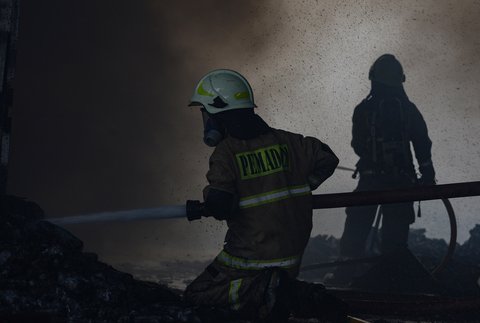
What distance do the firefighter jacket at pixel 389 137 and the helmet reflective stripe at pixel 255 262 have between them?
4522mm

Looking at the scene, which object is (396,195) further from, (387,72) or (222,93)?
(387,72)

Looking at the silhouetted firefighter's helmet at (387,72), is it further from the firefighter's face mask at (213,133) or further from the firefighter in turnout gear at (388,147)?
the firefighter's face mask at (213,133)

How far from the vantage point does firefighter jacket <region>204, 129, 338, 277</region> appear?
3.00 metres

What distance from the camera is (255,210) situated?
119 inches

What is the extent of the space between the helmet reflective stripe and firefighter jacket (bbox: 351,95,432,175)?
452cm

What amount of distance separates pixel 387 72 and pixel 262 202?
204 inches

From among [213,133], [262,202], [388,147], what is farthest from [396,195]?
[388,147]

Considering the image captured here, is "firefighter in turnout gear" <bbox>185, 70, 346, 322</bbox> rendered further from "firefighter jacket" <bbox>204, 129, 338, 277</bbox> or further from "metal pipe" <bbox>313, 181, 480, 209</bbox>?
"metal pipe" <bbox>313, 181, 480, 209</bbox>

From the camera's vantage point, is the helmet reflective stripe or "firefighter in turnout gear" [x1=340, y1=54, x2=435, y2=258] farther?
"firefighter in turnout gear" [x1=340, y1=54, x2=435, y2=258]

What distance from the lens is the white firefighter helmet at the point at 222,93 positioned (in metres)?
3.23

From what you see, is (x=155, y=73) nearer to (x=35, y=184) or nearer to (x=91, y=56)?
(x=91, y=56)

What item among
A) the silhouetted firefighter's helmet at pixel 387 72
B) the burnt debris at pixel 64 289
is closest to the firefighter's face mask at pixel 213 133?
the burnt debris at pixel 64 289

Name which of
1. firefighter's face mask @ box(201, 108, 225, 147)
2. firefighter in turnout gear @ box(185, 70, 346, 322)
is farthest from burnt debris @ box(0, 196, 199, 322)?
firefighter's face mask @ box(201, 108, 225, 147)

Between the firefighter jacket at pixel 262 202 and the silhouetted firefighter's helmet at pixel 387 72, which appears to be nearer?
the firefighter jacket at pixel 262 202
